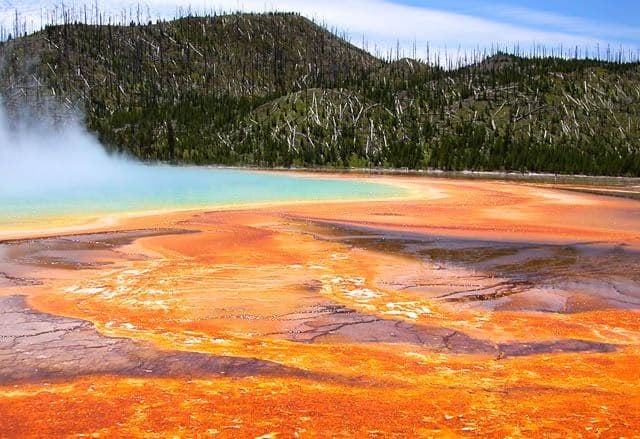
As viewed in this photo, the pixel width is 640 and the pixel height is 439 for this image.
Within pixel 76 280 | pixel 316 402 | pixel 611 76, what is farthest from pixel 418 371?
pixel 611 76

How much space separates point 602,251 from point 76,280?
41.4 ft

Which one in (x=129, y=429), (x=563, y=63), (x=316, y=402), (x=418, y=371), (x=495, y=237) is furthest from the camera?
(x=563, y=63)

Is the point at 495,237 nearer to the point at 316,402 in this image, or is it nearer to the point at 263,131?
the point at 316,402

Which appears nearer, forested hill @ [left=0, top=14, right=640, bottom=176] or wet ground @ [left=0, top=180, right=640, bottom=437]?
wet ground @ [left=0, top=180, right=640, bottom=437]

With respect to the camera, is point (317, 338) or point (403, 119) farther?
point (403, 119)

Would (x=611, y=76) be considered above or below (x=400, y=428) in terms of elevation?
above

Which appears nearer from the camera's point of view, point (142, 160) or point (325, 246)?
point (325, 246)

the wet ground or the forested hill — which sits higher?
the forested hill

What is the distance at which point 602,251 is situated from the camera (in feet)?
55.9

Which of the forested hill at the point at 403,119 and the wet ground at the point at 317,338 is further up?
the forested hill at the point at 403,119

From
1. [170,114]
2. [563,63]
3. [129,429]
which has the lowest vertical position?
[129,429]

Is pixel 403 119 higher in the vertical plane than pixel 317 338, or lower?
higher

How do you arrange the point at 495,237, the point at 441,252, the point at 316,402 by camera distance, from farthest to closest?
the point at 495,237 < the point at 441,252 < the point at 316,402

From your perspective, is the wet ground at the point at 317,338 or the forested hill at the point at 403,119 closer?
the wet ground at the point at 317,338
